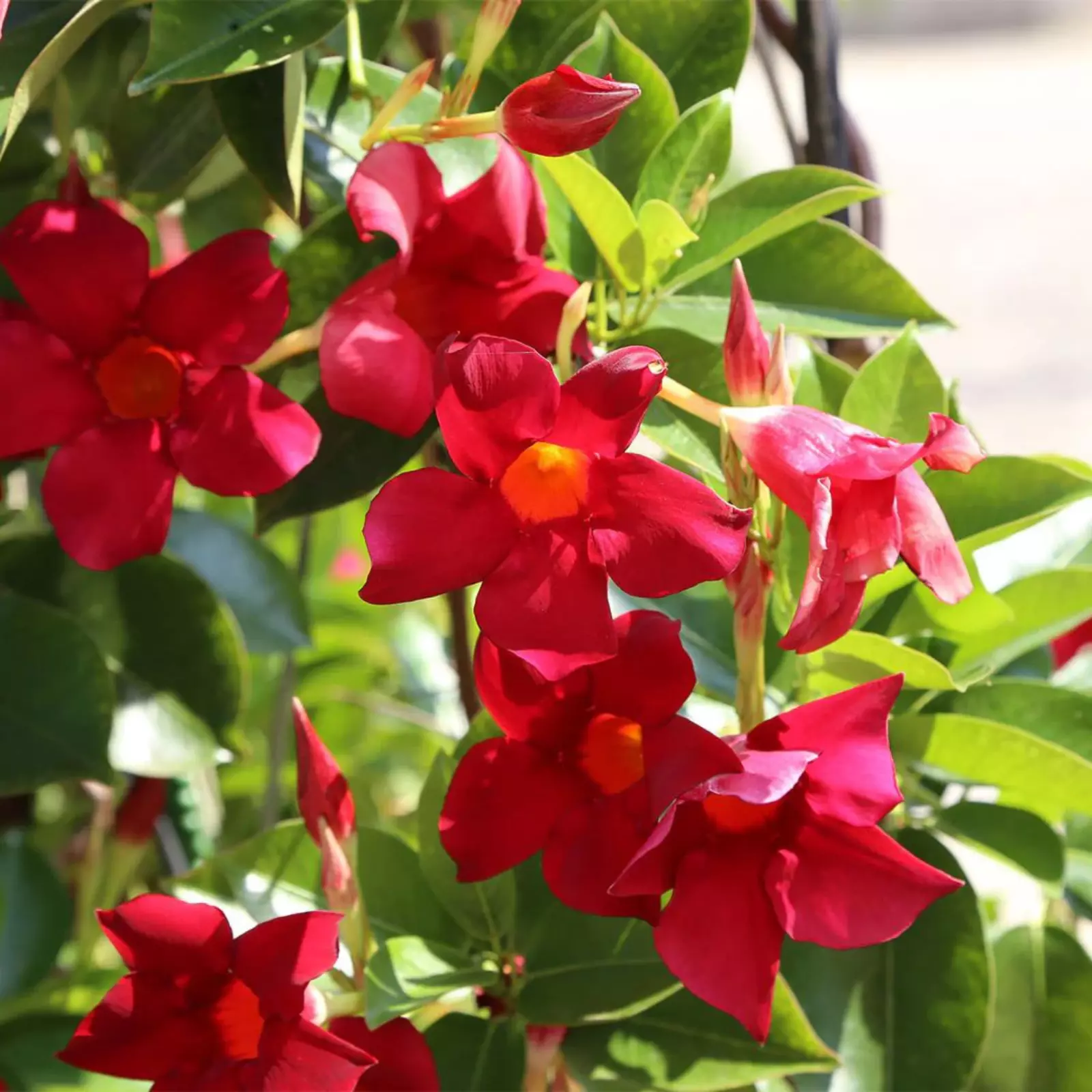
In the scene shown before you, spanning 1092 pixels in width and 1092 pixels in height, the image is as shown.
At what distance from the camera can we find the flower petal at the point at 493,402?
0.35m

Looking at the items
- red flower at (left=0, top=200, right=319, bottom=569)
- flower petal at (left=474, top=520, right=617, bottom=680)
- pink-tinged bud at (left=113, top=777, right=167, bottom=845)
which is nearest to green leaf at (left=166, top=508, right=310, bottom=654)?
pink-tinged bud at (left=113, top=777, right=167, bottom=845)

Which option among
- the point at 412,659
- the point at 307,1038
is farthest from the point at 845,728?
the point at 412,659

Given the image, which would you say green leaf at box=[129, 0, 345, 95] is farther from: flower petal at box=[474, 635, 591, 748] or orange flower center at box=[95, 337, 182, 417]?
flower petal at box=[474, 635, 591, 748]

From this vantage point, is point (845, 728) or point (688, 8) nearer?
point (845, 728)

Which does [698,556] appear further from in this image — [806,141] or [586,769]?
[806,141]

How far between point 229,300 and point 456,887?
0.23 meters

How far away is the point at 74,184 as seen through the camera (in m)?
0.46

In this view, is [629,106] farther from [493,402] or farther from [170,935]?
[170,935]

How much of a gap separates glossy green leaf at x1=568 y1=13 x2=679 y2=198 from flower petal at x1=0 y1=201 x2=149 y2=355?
173 millimetres

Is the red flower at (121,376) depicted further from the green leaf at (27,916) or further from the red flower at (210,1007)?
the green leaf at (27,916)

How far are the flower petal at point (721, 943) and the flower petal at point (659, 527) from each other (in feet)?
0.30

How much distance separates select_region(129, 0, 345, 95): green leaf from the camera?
0.41m

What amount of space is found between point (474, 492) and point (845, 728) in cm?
13

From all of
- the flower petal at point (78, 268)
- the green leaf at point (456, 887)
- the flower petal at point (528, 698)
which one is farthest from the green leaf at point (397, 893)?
the flower petal at point (78, 268)
